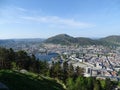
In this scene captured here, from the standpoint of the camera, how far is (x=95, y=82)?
1512 inches

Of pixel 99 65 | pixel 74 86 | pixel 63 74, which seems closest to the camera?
pixel 74 86

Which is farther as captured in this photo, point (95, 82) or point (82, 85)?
point (95, 82)

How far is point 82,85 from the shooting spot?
3491 cm

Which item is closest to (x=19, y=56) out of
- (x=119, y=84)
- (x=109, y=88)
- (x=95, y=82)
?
(x=95, y=82)

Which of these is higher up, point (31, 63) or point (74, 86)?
point (31, 63)

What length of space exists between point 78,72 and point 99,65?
67700 millimetres

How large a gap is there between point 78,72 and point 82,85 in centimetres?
923

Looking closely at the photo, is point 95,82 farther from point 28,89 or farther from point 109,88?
point 28,89

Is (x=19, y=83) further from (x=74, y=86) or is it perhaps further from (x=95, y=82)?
(x=95, y=82)

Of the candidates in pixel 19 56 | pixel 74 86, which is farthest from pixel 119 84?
pixel 19 56

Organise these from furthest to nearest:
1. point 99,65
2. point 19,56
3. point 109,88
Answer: point 99,65 < point 109,88 < point 19,56

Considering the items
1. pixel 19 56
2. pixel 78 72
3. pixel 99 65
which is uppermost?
pixel 19 56

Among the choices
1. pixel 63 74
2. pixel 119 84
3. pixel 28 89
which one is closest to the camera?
pixel 28 89

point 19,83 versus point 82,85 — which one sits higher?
point 19,83
